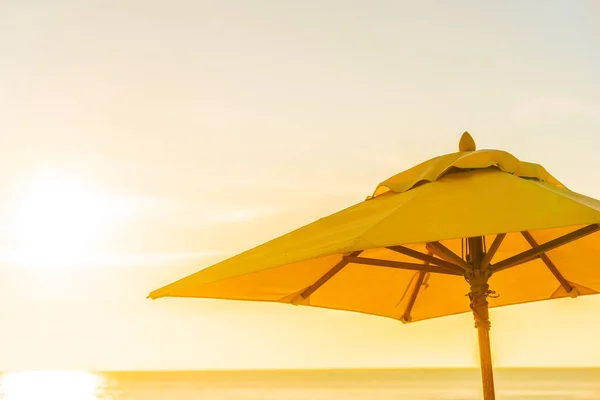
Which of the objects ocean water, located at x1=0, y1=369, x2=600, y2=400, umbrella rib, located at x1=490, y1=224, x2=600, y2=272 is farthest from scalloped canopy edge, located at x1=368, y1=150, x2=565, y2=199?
ocean water, located at x1=0, y1=369, x2=600, y2=400

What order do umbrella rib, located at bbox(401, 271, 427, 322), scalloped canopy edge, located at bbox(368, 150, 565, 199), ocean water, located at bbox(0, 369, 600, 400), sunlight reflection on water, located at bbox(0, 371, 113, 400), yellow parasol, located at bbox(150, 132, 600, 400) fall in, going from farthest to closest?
sunlight reflection on water, located at bbox(0, 371, 113, 400)
ocean water, located at bbox(0, 369, 600, 400)
umbrella rib, located at bbox(401, 271, 427, 322)
scalloped canopy edge, located at bbox(368, 150, 565, 199)
yellow parasol, located at bbox(150, 132, 600, 400)

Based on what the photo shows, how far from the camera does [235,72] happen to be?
650 inches

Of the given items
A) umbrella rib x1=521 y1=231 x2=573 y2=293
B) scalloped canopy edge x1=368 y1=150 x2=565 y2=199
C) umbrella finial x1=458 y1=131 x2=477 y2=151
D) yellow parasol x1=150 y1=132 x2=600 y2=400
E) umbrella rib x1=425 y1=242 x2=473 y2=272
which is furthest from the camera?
umbrella rib x1=521 y1=231 x2=573 y2=293

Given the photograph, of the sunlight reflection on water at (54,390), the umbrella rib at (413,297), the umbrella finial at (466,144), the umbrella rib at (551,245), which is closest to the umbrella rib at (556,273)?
the umbrella rib at (413,297)

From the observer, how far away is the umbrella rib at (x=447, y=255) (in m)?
3.02

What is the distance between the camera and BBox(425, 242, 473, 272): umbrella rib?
302cm

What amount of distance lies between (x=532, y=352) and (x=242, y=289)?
335 ft

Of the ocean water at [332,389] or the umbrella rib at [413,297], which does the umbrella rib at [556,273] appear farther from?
the ocean water at [332,389]

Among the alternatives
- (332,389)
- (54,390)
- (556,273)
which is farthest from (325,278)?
(54,390)

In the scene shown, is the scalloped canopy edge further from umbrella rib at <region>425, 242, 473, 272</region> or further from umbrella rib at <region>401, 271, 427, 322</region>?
umbrella rib at <region>401, 271, 427, 322</region>

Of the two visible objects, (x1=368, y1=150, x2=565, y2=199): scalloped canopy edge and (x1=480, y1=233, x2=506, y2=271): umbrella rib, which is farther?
(x1=480, y1=233, x2=506, y2=271): umbrella rib

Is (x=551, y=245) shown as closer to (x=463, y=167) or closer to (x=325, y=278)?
(x=463, y=167)

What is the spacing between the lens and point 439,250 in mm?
3033

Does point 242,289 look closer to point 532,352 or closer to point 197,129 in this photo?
point 197,129
